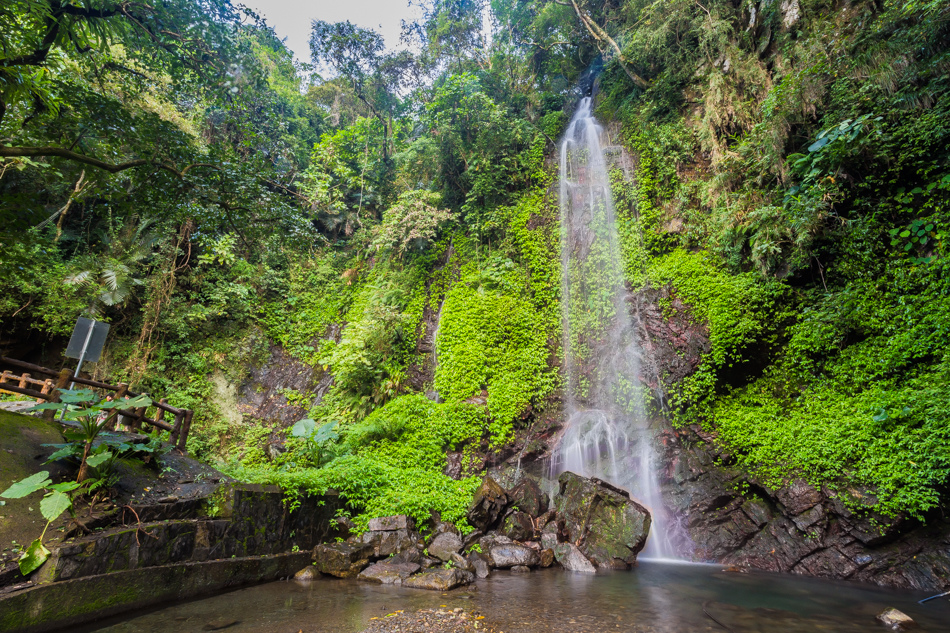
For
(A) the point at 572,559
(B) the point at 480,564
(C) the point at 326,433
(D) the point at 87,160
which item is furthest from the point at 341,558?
(D) the point at 87,160

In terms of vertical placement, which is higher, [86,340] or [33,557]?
[86,340]

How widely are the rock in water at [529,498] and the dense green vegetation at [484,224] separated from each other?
47.8 inches

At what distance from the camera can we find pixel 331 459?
908 centimetres

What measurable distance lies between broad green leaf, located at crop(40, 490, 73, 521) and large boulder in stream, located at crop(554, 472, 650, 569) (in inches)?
279

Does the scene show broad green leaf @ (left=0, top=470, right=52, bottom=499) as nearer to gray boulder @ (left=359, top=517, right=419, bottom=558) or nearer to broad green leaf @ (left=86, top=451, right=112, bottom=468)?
broad green leaf @ (left=86, top=451, right=112, bottom=468)

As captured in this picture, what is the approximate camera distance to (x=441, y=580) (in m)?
5.49

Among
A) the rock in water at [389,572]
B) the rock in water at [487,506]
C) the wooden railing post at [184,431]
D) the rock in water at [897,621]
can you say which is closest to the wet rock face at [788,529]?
the rock in water at [897,621]

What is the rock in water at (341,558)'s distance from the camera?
6.08m

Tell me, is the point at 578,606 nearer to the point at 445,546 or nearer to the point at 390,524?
the point at 445,546

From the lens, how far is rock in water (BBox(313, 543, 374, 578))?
20.0 ft

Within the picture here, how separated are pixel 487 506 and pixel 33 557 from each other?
5.93m

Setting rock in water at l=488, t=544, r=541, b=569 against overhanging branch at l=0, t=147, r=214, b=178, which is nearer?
overhanging branch at l=0, t=147, r=214, b=178

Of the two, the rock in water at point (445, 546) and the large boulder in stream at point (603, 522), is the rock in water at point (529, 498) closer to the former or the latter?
the large boulder in stream at point (603, 522)

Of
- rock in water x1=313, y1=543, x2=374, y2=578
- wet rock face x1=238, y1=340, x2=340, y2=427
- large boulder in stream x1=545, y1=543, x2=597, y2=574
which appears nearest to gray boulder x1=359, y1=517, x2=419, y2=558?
rock in water x1=313, y1=543, x2=374, y2=578
